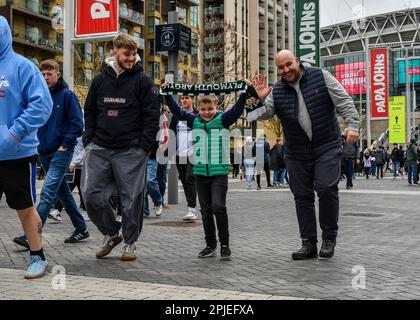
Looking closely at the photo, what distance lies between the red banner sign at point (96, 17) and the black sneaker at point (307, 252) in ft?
23.2

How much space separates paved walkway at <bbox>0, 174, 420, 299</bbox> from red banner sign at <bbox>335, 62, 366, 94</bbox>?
10538 cm

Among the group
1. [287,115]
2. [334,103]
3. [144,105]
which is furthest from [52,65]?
[334,103]

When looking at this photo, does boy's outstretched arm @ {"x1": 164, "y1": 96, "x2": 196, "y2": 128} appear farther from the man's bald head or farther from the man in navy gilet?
the man's bald head

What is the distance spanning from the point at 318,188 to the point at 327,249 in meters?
0.62

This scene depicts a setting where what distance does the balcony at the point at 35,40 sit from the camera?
158 feet

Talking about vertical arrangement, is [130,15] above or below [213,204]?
above

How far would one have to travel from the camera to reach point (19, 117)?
4598 mm

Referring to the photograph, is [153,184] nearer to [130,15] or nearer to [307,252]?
[307,252]

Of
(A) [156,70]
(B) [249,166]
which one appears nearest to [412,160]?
(B) [249,166]

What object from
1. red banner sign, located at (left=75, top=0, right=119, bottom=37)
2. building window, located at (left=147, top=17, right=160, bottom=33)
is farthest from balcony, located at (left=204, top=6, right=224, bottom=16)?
red banner sign, located at (left=75, top=0, right=119, bottom=37)

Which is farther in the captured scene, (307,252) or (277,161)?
(277,161)

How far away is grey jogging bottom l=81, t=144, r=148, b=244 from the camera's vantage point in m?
5.67

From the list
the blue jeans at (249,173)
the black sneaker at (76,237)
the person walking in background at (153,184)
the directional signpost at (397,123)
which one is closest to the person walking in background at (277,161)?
the blue jeans at (249,173)

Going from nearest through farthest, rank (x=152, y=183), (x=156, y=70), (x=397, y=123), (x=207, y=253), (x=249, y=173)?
(x=207, y=253) < (x=152, y=183) < (x=249, y=173) < (x=397, y=123) < (x=156, y=70)
